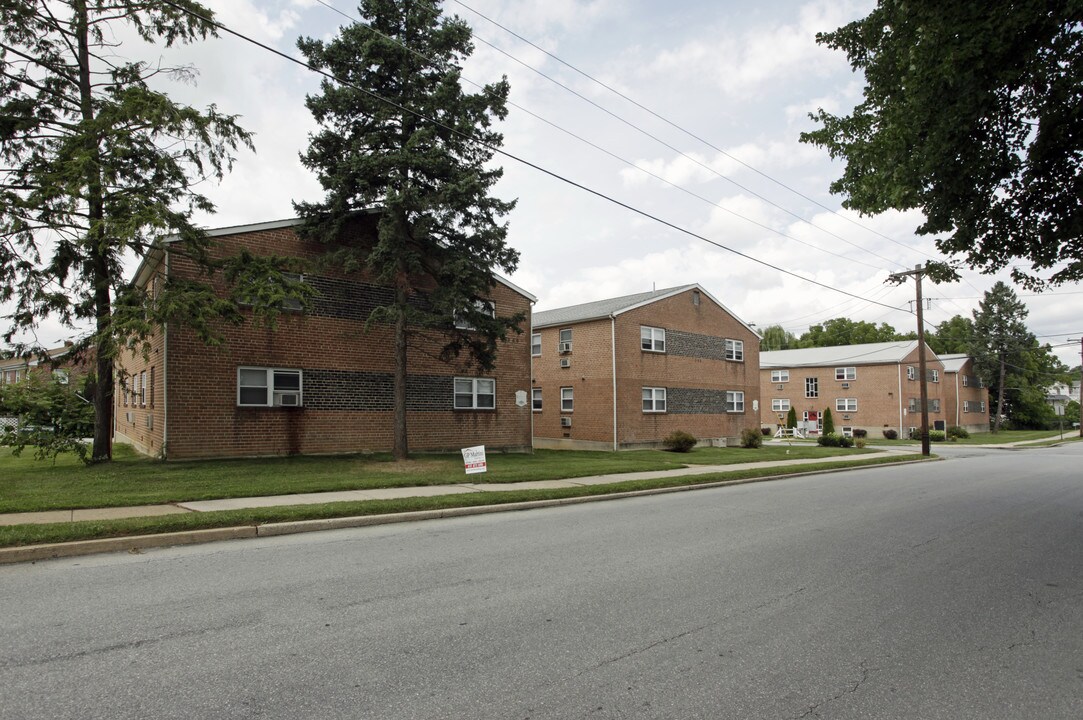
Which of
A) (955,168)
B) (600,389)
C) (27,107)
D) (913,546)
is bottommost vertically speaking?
(913,546)

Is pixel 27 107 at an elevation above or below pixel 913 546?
above

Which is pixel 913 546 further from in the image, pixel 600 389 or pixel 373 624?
pixel 600 389

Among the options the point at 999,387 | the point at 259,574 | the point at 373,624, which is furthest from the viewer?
the point at 999,387

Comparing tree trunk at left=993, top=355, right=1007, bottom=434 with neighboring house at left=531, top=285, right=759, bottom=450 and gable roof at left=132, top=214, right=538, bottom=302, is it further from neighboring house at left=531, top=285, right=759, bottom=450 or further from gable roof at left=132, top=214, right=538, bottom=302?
gable roof at left=132, top=214, right=538, bottom=302

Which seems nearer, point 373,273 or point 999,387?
point 373,273

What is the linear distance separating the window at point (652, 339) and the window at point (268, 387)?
16127 mm

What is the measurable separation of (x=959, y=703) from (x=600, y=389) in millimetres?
24860

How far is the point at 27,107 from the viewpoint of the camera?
45.6 feet

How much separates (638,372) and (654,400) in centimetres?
171

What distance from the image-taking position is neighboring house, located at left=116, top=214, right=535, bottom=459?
54.7ft

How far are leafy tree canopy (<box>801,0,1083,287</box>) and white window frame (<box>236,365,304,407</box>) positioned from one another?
14.5 metres

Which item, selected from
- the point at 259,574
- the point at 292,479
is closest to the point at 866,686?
the point at 259,574

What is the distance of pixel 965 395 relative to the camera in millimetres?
63125

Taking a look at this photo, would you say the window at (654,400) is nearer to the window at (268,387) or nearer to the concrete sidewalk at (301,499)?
the concrete sidewalk at (301,499)
